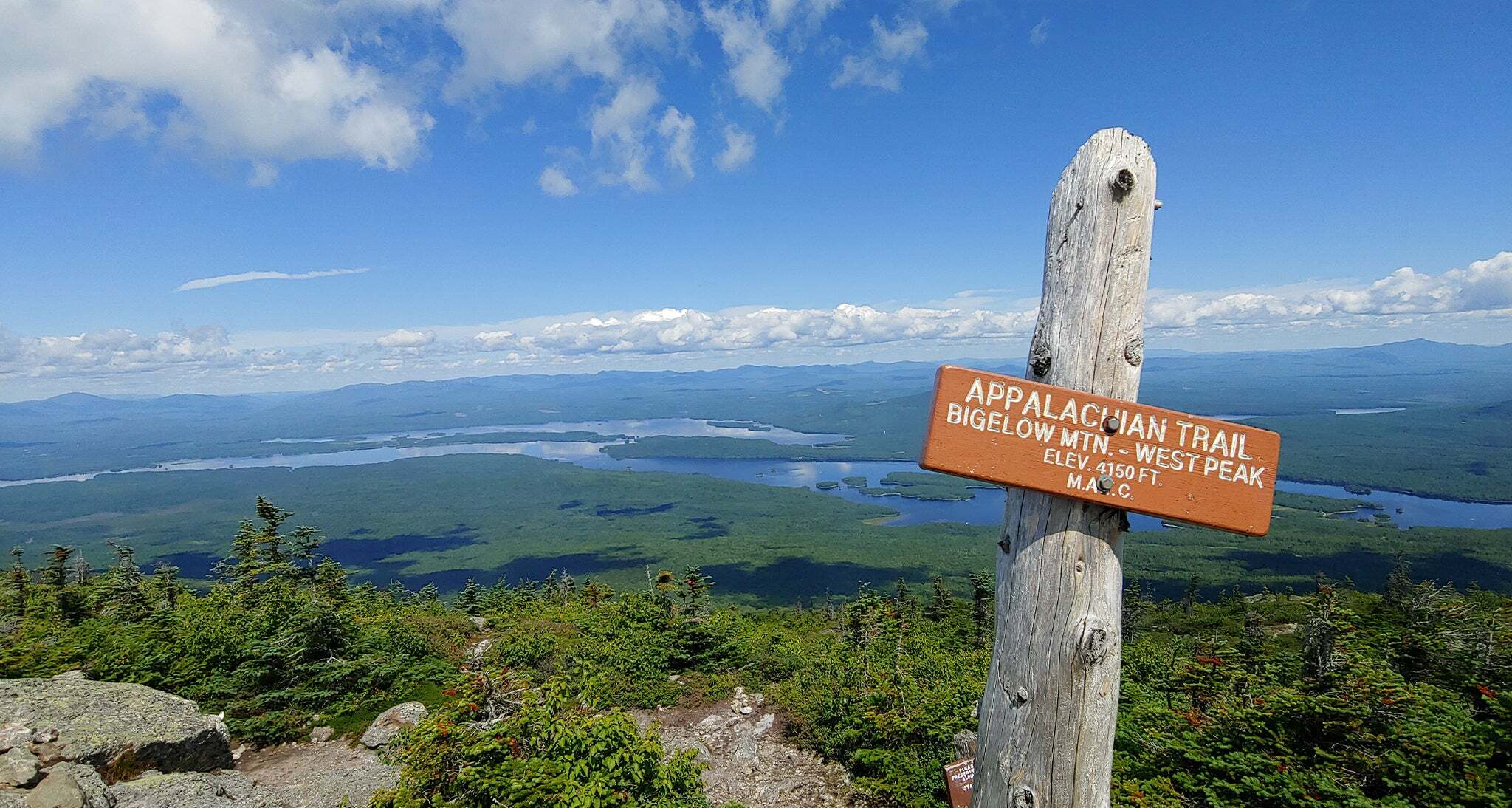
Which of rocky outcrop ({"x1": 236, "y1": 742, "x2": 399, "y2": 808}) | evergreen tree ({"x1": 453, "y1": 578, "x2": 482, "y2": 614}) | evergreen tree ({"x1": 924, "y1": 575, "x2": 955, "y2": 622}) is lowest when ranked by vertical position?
evergreen tree ({"x1": 453, "y1": 578, "x2": 482, "y2": 614})

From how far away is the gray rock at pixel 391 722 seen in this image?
8.93m

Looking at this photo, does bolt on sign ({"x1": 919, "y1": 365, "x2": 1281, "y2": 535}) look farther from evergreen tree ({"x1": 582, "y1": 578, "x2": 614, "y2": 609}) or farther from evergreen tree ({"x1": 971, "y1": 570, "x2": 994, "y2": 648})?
evergreen tree ({"x1": 582, "y1": 578, "x2": 614, "y2": 609})

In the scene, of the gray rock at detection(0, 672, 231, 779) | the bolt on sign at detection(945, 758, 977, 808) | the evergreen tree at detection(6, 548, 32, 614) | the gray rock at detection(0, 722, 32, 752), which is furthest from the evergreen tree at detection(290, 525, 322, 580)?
the bolt on sign at detection(945, 758, 977, 808)

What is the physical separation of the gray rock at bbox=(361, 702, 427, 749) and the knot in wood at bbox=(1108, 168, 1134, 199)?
10673 mm

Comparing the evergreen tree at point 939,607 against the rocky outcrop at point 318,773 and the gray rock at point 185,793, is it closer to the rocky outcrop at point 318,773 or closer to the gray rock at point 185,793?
the rocky outcrop at point 318,773

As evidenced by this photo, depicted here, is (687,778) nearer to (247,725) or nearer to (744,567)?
(247,725)

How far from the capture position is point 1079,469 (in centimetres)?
185

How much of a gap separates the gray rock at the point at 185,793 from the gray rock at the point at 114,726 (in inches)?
12.4

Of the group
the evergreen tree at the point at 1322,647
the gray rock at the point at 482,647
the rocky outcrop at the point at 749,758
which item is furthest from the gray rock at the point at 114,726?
the evergreen tree at the point at 1322,647

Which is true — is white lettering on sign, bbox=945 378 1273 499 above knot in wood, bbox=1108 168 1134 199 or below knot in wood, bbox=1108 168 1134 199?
below

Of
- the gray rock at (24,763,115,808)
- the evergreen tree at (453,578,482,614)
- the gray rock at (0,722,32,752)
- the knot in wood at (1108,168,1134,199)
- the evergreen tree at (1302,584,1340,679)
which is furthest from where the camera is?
the evergreen tree at (453,578,482,614)

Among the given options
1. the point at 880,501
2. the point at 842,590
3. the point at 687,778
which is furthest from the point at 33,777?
the point at 880,501

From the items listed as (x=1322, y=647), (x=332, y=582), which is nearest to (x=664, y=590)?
(x=1322, y=647)

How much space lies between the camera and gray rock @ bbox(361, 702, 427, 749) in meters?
8.93
